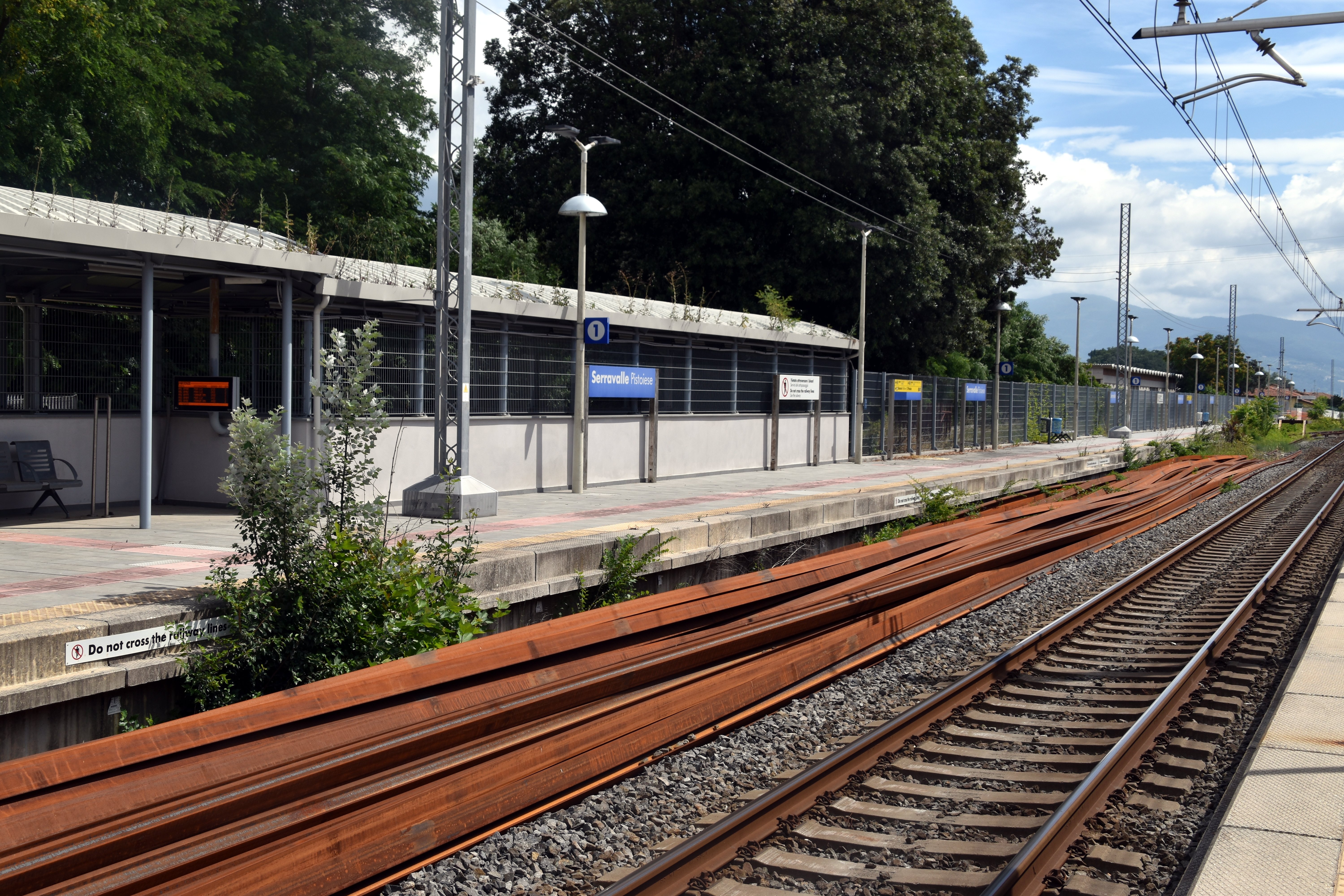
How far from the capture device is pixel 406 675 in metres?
6.71

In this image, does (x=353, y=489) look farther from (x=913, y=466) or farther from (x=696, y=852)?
(x=913, y=466)

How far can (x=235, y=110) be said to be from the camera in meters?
35.8

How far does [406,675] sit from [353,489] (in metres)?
1.85

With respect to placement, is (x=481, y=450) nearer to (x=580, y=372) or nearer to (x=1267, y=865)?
(x=580, y=372)

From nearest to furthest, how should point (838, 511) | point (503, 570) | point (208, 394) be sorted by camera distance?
1. point (503, 570)
2. point (208, 394)
3. point (838, 511)

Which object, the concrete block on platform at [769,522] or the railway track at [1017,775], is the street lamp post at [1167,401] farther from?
the railway track at [1017,775]

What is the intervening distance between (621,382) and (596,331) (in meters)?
2.00

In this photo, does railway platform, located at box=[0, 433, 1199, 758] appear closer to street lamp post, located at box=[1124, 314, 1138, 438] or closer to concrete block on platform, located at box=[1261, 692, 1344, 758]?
concrete block on platform, located at box=[1261, 692, 1344, 758]

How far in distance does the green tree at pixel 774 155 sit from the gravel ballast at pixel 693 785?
25.5 metres

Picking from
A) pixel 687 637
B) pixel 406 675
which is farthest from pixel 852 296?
pixel 406 675

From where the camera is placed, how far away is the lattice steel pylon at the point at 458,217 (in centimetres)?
1425

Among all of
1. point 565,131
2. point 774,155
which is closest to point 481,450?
point 565,131

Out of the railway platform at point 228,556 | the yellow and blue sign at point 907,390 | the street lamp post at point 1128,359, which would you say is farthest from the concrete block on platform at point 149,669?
the street lamp post at point 1128,359

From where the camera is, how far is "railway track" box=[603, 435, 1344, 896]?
493 cm
